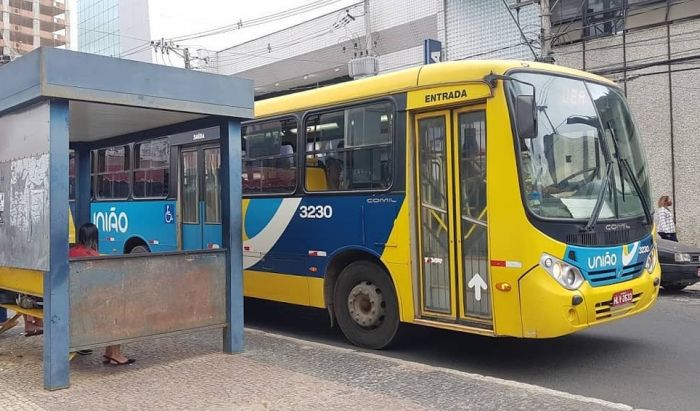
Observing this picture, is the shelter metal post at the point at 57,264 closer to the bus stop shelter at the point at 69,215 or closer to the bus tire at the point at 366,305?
the bus stop shelter at the point at 69,215

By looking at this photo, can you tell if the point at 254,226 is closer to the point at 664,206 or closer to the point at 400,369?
the point at 400,369

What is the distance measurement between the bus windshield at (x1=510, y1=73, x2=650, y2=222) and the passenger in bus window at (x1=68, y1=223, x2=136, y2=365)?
171 inches

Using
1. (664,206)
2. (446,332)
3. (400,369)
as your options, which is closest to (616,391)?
(400,369)

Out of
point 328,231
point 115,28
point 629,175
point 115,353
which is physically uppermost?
point 115,28

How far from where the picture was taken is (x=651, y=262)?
6.88 m

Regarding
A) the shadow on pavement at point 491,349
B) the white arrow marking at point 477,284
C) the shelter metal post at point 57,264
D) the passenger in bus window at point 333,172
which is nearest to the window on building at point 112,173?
the shadow on pavement at point 491,349

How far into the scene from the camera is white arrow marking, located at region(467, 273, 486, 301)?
6.21 m

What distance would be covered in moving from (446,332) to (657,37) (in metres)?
11.6

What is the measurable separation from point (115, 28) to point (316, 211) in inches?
1934

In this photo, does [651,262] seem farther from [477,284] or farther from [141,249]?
[141,249]

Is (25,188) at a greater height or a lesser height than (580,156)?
lesser

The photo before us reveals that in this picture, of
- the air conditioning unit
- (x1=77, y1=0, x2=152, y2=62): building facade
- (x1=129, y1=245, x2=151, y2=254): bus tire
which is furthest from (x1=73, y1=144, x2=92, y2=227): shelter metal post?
(x1=77, y1=0, x2=152, y2=62): building facade

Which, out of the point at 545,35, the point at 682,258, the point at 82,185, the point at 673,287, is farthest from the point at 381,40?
the point at 82,185

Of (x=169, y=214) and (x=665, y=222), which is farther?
(x=665, y=222)
